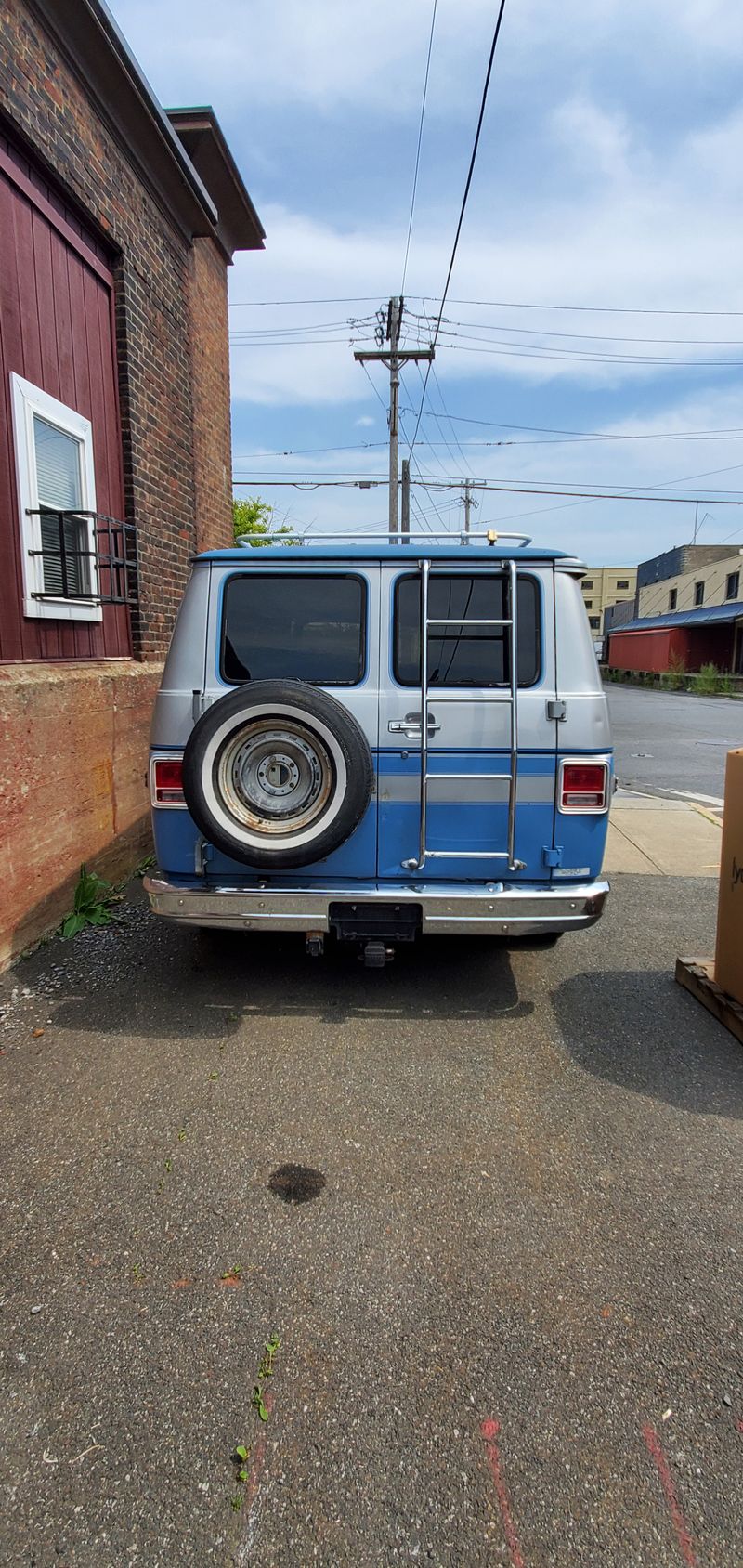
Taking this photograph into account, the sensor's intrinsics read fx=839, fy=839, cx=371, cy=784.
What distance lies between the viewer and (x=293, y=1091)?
10.6 ft

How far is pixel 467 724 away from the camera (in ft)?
11.9

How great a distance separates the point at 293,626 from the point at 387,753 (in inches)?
28.5

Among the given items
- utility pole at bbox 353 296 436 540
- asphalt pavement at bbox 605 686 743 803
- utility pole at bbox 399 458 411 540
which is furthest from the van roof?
utility pole at bbox 399 458 411 540

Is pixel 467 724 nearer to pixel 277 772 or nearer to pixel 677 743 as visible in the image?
pixel 277 772

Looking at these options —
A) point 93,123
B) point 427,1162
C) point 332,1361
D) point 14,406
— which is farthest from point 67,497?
point 332,1361

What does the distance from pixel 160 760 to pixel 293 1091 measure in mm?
1491

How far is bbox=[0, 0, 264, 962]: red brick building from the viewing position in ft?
15.9

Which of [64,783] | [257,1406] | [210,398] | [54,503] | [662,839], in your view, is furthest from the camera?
[210,398]

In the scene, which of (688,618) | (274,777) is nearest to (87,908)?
(274,777)

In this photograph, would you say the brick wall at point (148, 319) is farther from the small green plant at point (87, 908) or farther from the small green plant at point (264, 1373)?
the small green plant at point (264, 1373)

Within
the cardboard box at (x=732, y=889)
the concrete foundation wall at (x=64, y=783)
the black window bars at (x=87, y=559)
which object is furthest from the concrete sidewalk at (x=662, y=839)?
the black window bars at (x=87, y=559)

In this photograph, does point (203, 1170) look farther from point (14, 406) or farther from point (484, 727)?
point (14, 406)

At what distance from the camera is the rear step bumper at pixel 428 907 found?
3.54 metres

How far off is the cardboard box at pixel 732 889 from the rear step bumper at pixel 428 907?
0.68 m
